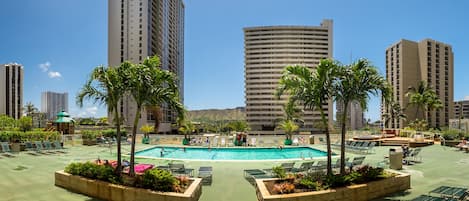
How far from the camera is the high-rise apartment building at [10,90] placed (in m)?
100

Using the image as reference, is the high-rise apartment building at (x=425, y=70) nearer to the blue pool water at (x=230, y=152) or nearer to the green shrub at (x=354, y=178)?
the blue pool water at (x=230, y=152)

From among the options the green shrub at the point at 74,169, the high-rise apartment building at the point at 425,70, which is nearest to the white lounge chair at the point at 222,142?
the green shrub at the point at 74,169

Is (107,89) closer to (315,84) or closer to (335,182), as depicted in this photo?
(315,84)

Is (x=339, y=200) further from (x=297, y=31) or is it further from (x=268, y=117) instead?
(x=297, y=31)

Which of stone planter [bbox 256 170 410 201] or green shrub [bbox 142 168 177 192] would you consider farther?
green shrub [bbox 142 168 177 192]

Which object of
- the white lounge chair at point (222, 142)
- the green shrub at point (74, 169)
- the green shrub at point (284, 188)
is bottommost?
the white lounge chair at point (222, 142)

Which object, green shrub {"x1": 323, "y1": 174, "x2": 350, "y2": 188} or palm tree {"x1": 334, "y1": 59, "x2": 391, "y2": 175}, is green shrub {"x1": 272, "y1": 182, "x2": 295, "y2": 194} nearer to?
green shrub {"x1": 323, "y1": 174, "x2": 350, "y2": 188}

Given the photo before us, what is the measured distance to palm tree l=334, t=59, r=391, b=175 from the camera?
925 centimetres

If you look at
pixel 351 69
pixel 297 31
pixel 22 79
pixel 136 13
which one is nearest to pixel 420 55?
pixel 297 31

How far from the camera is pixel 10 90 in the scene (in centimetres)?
10219

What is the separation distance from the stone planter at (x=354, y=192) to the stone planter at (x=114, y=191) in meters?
1.90

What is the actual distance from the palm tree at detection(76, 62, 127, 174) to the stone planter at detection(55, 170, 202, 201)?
2.87ft

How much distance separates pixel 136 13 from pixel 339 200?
6979 centimetres

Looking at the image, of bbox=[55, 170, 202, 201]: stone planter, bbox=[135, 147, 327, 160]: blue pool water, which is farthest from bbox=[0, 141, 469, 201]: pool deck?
bbox=[135, 147, 327, 160]: blue pool water
